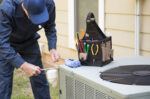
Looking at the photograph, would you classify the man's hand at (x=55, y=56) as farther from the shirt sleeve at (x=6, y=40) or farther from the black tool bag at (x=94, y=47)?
the black tool bag at (x=94, y=47)

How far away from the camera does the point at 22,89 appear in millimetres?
4770

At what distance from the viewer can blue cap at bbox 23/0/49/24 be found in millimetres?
2541

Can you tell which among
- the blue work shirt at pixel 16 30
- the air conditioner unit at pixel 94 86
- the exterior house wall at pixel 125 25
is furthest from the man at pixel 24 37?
the exterior house wall at pixel 125 25

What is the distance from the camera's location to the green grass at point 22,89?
4.40m

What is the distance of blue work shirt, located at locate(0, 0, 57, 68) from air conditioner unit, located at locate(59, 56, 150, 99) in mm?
506

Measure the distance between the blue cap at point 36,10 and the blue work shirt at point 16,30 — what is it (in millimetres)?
217

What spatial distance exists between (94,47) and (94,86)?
431mm

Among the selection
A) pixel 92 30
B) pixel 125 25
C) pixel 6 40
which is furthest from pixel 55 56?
pixel 125 25

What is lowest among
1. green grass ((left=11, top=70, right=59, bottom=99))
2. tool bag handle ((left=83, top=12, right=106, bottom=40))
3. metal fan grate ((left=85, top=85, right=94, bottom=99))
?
green grass ((left=11, top=70, right=59, bottom=99))

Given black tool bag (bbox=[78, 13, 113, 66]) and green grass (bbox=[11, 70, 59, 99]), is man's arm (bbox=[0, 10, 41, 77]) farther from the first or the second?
green grass (bbox=[11, 70, 59, 99])

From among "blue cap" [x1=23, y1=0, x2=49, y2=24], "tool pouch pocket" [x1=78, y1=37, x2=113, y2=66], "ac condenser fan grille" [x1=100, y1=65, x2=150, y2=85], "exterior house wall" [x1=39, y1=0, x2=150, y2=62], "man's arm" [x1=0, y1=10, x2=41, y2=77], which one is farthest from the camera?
"exterior house wall" [x1=39, y1=0, x2=150, y2=62]

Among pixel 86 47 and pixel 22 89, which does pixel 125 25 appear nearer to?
pixel 86 47

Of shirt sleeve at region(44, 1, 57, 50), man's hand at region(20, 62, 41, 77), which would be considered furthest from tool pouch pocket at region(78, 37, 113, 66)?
shirt sleeve at region(44, 1, 57, 50)

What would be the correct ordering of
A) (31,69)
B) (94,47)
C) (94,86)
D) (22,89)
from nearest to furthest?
(94,86), (94,47), (31,69), (22,89)
